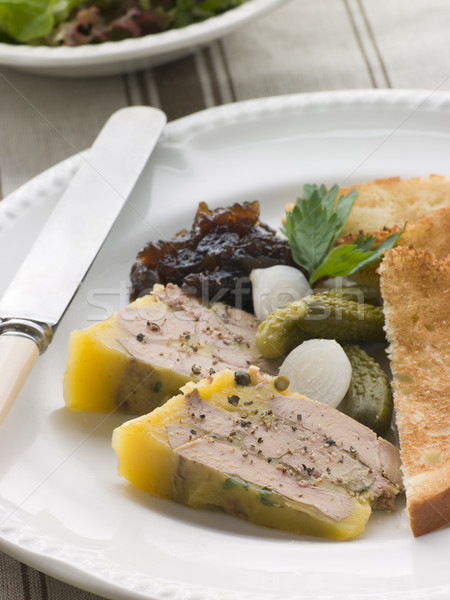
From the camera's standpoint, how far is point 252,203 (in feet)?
11.8

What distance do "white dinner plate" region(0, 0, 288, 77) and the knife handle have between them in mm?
2185

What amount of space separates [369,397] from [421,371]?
23 centimetres

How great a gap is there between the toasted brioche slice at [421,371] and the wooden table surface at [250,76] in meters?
2.16

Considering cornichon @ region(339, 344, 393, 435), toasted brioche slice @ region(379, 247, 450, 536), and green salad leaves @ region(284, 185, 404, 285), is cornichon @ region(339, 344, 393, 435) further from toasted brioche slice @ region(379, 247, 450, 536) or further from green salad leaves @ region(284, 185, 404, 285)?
green salad leaves @ region(284, 185, 404, 285)

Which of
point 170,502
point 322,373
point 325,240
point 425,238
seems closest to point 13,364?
point 170,502

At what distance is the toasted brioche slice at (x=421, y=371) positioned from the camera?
2349mm

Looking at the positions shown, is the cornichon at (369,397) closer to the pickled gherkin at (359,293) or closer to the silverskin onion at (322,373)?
the silverskin onion at (322,373)

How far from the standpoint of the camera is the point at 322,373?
281cm

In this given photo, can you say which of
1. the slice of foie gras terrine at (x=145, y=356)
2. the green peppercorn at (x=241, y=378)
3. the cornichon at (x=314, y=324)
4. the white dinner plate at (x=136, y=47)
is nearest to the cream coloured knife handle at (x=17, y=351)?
the slice of foie gras terrine at (x=145, y=356)

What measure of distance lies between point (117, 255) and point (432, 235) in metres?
1.54

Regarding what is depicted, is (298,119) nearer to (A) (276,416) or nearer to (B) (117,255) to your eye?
(B) (117,255)

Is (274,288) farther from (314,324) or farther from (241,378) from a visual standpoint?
(241,378)

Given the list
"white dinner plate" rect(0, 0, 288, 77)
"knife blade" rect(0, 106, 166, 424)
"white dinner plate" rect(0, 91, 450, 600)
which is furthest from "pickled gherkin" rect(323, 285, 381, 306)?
"white dinner plate" rect(0, 0, 288, 77)

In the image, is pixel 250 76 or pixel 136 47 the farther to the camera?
pixel 250 76
